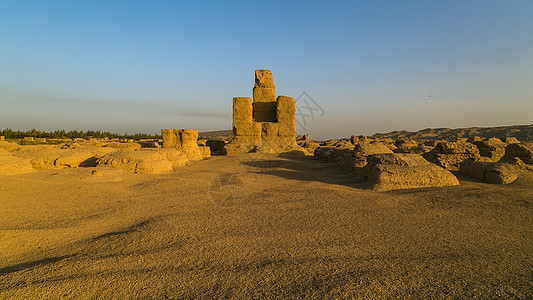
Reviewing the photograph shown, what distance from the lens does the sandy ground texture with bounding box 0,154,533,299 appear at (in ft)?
4.75

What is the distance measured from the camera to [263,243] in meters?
2.08

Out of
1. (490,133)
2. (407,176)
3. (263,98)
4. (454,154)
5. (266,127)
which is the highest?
(263,98)

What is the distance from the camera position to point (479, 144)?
846 centimetres

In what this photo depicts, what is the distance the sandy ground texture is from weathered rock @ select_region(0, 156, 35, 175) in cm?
38

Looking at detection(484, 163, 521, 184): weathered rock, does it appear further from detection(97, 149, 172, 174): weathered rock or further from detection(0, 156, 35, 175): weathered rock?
detection(0, 156, 35, 175): weathered rock

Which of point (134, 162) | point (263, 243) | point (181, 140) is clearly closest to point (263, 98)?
point (181, 140)

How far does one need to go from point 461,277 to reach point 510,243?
92 centimetres

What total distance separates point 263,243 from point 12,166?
4.78 metres

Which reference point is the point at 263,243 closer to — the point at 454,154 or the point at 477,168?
→ the point at 477,168

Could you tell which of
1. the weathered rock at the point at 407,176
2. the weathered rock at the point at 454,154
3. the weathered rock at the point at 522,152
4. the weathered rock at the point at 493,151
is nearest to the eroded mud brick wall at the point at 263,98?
the weathered rock at the point at 454,154

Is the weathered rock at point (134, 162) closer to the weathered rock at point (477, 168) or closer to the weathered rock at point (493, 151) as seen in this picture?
the weathered rock at point (477, 168)

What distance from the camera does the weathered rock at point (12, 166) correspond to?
405 cm

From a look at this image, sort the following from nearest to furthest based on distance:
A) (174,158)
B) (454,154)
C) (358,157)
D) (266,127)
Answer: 1. (358,157)
2. (454,154)
3. (174,158)
4. (266,127)

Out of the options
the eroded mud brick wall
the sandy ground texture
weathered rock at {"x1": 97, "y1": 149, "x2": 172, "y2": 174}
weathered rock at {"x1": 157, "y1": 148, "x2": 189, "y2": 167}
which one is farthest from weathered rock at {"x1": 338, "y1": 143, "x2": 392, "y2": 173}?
the eroded mud brick wall
